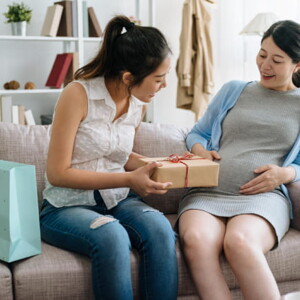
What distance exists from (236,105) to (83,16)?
2.16 metres

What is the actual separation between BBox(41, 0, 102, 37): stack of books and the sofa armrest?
94.1 inches

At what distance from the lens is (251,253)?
65.7 inches

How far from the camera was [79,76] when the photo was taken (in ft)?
6.13

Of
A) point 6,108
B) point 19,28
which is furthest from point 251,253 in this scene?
point 19,28

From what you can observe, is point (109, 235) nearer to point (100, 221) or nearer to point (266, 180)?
point (100, 221)

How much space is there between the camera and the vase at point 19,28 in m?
3.85

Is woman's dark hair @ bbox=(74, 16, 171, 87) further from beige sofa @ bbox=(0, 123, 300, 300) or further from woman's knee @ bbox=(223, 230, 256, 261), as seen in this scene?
woman's knee @ bbox=(223, 230, 256, 261)

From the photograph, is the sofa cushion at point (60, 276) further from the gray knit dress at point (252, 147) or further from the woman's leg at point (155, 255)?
the gray knit dress at point (252, 147)

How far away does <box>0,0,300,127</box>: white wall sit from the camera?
4.15 m

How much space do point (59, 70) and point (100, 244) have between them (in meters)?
2.58

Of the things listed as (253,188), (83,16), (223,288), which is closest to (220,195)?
(253,188)

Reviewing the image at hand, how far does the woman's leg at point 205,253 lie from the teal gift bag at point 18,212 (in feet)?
1.50

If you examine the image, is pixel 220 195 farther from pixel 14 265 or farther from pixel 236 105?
pixel 14 265

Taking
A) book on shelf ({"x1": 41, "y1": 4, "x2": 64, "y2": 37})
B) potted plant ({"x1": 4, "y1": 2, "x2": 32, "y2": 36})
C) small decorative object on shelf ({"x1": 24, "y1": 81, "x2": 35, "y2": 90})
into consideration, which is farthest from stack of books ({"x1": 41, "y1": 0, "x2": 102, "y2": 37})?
small decorative object on shelf ({"x1": 24, "y1": 81, "x2": 35, "y2": 90})
